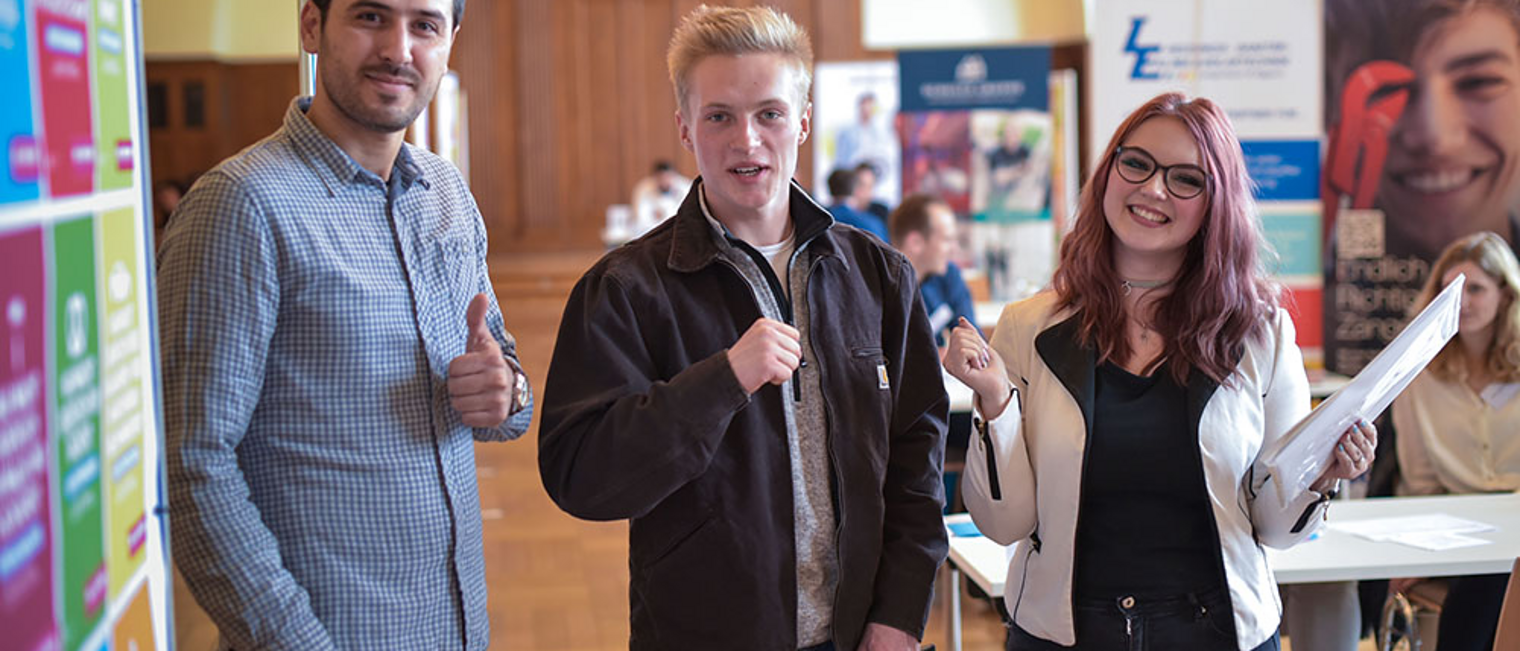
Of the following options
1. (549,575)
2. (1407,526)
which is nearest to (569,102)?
(549,575)

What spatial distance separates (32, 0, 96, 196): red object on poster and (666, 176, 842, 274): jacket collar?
78 centimetres

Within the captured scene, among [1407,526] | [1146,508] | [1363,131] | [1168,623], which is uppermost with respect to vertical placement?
[1363,131]

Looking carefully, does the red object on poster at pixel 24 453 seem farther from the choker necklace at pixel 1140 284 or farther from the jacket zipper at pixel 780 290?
the choker necklace at pixel 1140 284

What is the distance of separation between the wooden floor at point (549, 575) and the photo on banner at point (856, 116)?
19.7 feet

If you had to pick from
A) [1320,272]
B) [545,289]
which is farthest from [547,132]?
[1320,272]

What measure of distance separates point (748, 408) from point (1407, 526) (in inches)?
82.7

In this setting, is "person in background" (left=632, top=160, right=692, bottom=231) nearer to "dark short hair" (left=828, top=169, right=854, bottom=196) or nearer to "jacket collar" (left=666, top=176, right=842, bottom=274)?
"dark short hair" (left=828, top=169, right=854, bottom=196)

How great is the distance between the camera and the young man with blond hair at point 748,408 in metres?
1.70

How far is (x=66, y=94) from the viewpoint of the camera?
1.06m

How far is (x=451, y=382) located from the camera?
5.50ft

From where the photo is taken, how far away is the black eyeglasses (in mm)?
2100

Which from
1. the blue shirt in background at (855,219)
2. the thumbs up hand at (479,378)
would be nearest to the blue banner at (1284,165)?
the blue shirt in background at (855,219)

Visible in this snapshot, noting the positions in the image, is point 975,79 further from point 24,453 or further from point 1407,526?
point 24,453

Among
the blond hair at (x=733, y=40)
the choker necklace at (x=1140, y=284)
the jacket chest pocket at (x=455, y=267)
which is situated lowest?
the choker necklace at (x=1140, y=284)
